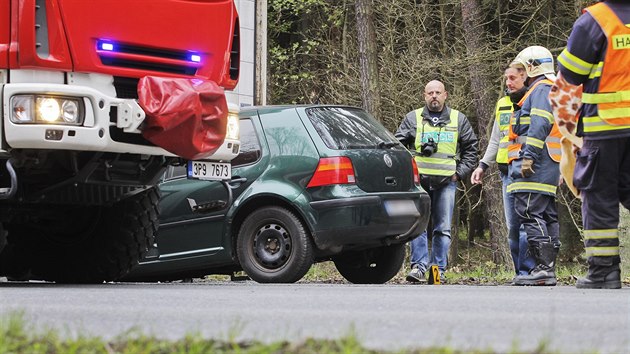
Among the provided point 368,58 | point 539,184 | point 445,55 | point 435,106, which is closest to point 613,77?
point 539,184

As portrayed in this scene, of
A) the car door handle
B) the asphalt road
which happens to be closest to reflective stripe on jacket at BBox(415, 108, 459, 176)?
the car door handle

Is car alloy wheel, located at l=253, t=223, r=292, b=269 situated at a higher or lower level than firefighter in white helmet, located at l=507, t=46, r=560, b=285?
lower

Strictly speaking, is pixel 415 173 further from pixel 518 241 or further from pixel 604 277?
pixel 604 277

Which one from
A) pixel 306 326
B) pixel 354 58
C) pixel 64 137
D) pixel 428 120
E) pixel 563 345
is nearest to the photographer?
pixel 563 345

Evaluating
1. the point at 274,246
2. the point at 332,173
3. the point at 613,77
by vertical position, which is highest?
the point at 613,77

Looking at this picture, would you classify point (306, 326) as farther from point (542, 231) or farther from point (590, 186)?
point (542, 231)

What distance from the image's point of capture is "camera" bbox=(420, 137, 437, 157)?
12.3 metres

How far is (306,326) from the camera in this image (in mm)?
5238

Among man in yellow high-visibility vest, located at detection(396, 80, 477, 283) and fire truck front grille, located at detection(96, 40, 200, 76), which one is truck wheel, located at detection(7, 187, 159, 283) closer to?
fire truck front grille, located at detection(96, 40, 200, 76)

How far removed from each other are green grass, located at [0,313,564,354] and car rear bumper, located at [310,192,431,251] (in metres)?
5.46

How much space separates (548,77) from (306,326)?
20.2ft

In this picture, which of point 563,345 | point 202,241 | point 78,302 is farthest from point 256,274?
point 563,345

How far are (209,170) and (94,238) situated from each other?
121cm

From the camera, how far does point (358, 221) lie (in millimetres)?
10242
